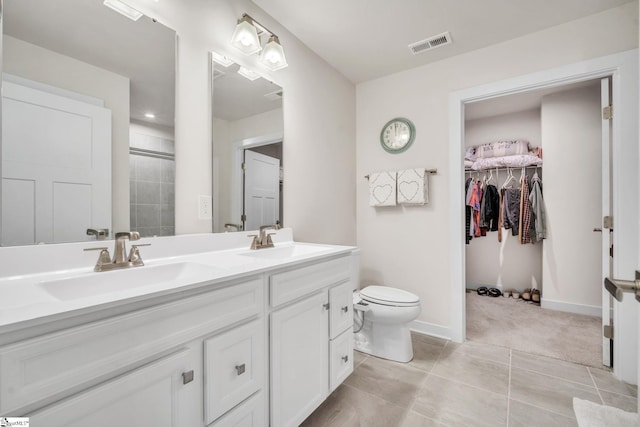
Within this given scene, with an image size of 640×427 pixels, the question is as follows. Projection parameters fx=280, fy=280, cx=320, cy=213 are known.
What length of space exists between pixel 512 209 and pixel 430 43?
2.26 m

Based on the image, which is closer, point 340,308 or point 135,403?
point 135,403

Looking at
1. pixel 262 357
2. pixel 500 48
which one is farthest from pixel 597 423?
pixel 500 48

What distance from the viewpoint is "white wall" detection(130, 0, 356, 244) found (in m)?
1.45

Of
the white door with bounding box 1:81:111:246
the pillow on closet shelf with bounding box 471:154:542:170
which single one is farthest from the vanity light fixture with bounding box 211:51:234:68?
the pillow on closet shelf with bounding box 471:154:542:170

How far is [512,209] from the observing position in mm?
3357

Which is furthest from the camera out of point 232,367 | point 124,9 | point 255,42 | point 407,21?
point 407,21

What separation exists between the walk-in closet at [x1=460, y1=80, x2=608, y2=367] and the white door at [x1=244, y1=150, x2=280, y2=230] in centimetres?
159

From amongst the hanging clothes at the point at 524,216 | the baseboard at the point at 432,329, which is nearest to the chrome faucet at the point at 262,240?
the baseboard at the point at 432,329

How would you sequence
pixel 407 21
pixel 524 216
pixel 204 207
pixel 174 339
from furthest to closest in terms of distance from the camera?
pixel 524 216 < pixel 407 21 < pixel 204 207 < pixel 174 339

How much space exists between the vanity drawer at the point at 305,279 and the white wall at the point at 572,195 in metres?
2.85

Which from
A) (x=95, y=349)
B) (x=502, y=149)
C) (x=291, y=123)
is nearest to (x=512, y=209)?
(x=502, y=149)

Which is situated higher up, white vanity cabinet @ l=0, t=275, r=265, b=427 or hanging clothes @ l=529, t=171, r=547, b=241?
hanging clothes @ l=529, t=171, r=547, b=241

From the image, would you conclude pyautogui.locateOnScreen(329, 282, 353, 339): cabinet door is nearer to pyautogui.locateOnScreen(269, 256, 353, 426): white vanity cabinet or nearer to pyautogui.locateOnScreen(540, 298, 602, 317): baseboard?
pyautogui.locateOnScreen(269, 256, 353, 426): white vanity cabinet

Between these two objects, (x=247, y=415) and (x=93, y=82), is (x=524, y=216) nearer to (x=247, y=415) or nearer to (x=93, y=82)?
(x=247, y=415)
